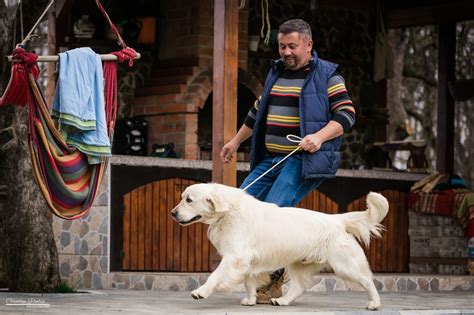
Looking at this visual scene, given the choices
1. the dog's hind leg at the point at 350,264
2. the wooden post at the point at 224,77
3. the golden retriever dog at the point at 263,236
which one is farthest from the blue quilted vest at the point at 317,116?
the wooden post at the point at 224,77

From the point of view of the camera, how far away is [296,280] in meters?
8.85

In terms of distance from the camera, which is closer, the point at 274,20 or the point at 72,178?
the point at 72,178

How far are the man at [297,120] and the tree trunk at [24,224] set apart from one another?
6.68 feet

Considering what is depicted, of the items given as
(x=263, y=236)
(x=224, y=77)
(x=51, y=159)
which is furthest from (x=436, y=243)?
(x=51, y=159)

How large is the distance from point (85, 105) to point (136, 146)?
24.4 feet

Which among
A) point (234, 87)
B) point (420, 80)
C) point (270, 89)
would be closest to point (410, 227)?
point (234, 87)

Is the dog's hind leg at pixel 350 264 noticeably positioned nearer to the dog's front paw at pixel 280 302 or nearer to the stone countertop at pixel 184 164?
the dog's front paw at pixel 280 302

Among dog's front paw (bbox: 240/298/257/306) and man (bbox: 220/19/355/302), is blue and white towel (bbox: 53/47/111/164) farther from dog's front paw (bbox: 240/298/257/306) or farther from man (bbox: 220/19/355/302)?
dog's front paw (bbox: 240/298/257/306)

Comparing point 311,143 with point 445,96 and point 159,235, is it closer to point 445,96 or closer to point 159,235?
point 159,235

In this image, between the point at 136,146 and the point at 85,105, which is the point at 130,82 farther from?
the point at 85,105

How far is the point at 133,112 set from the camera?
16.6m

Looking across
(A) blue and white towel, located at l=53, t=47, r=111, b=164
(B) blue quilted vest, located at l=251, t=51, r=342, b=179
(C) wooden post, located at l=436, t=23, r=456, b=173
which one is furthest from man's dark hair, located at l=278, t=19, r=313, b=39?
(C) wooden post, located at l=436, t=23, r=456, b=173

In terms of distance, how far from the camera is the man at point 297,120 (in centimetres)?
877

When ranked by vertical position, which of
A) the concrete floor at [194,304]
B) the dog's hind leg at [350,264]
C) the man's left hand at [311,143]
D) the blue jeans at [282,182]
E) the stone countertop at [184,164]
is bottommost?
the concrete floor at [194,304]
